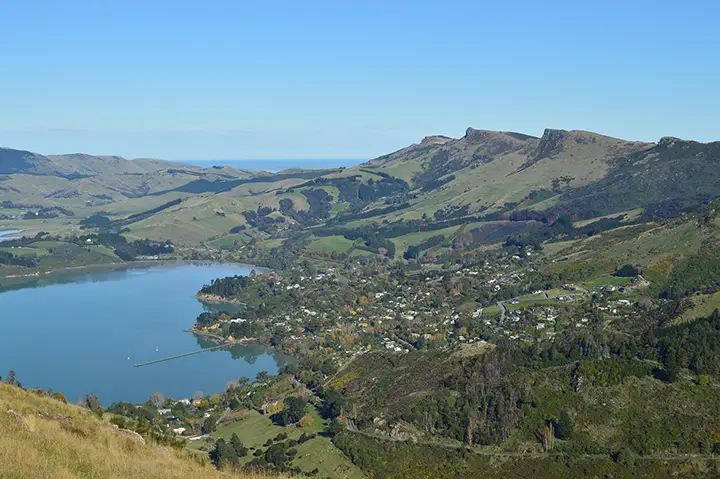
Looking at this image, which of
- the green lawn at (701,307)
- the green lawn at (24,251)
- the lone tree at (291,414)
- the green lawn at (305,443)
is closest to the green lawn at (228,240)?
the green lawn at (24,251)

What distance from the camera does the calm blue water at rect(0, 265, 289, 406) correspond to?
71375 millimetres

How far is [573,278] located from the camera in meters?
96.6

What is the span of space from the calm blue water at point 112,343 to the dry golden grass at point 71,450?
157 ft

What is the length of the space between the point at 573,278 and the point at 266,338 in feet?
138

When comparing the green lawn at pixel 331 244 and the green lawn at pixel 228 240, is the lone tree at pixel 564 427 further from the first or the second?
the green lawn at pixel 228 240

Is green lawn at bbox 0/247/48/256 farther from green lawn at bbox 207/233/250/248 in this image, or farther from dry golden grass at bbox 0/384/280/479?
dry golden grass at bbox 0/384/280/479

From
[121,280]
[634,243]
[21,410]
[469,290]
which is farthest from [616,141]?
[21,410]

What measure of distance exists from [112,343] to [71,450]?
76634mm

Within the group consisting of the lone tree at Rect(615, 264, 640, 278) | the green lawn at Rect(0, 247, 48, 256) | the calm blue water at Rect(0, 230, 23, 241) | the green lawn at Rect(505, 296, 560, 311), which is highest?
the lone tree at Rect(615, 264, 640, 278)

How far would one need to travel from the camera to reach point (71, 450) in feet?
48.6

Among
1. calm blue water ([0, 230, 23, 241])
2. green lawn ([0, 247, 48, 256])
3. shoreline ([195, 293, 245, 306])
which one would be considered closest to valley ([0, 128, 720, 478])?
shoreline ([195, 293, 245, 306])

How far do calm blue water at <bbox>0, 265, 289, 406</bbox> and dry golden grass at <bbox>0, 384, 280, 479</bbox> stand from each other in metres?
48.0

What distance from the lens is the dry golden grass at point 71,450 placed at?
13117mm

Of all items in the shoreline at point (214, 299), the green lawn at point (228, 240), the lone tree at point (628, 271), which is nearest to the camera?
the lone tree at point (628, 271)
